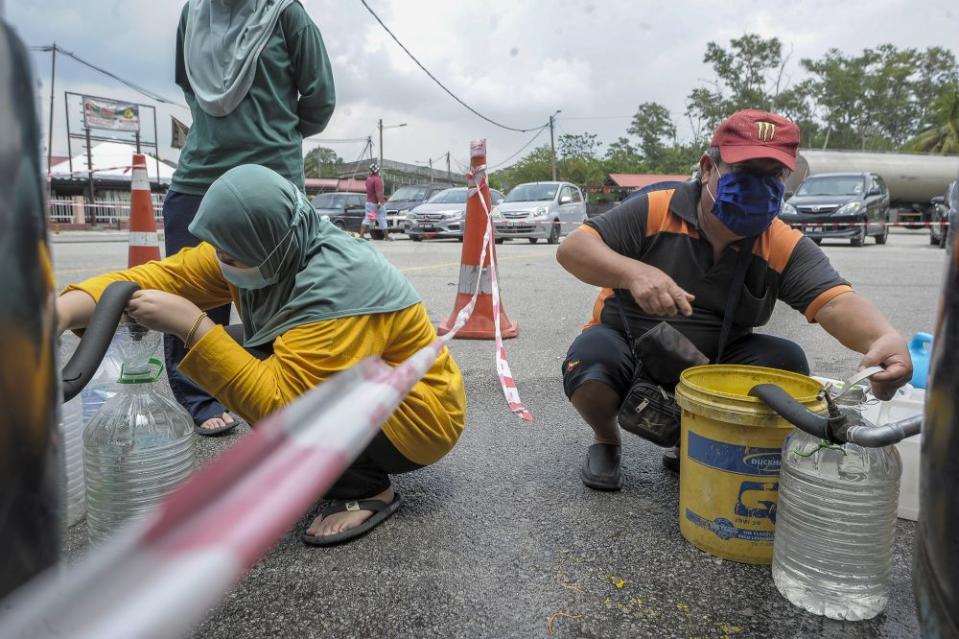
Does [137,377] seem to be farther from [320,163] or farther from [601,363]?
[320,163]

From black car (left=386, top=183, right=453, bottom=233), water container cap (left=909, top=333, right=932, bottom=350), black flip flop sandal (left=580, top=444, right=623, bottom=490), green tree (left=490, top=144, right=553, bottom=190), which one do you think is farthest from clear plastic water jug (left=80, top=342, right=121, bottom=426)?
green tree (left=490, top=144, right=553, bottom=190)

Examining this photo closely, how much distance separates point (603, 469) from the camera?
8.21 feet

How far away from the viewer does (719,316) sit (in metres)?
2.51

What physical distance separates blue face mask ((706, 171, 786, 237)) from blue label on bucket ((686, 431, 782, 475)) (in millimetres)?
748

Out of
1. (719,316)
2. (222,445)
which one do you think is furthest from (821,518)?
(222,445)

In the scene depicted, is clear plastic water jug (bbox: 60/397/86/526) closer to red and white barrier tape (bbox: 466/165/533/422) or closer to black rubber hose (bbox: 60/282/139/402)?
black rubber hose (bbox: 60/282/139/402)

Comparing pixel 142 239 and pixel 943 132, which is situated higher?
pixel 943 132

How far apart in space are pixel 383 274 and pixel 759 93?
50.9 meters

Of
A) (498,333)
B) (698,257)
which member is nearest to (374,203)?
(498,333)

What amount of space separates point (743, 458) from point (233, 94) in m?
2.27

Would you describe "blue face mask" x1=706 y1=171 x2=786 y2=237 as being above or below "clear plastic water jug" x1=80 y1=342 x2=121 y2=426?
above

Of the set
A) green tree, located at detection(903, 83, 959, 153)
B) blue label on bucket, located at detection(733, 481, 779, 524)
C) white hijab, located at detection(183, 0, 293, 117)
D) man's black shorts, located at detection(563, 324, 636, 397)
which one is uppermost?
green tree, located at detection(903, 83, 959, 153)

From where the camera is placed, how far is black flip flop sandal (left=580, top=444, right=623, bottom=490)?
8.12 feet

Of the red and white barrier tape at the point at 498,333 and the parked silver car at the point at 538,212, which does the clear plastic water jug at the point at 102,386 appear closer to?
the red and white barrier tape at the point at 498,333
